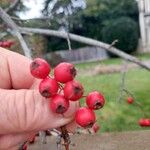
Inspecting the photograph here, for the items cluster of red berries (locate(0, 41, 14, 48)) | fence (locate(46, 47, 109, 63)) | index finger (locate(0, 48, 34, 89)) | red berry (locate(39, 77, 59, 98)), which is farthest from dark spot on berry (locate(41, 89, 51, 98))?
fence (locate(46, 47, 109, 63))

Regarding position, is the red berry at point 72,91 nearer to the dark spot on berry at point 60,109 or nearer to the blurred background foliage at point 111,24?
the dark spot on berry at point 60,109

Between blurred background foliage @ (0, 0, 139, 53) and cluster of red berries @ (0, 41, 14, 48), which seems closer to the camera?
cluster of red berries @ (0, 41, 14, 48)

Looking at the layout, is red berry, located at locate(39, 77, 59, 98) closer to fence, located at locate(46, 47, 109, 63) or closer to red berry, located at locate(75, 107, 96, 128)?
red berry, located at locate(75, 107, 96, 128)

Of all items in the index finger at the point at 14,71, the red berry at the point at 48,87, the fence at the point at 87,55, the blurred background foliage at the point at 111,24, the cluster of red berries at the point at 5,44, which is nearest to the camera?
the red berry at the point at 48,87

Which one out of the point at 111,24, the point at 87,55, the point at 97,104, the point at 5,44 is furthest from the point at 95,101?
the point at 111,24

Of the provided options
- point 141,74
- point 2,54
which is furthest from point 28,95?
point 141,74

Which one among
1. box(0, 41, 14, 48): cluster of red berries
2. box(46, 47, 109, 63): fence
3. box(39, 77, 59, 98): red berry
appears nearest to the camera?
box(39, 77, 59, 98): red berry

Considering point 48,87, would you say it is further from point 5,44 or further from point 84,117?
point 5,44

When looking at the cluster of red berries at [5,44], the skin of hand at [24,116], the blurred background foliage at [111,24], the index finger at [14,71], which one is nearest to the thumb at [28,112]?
the skin of hand at [24,116]

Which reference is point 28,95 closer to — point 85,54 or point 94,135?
point 94,135
